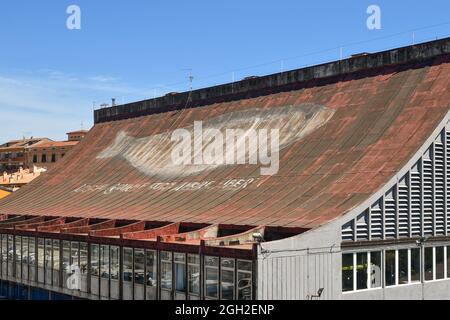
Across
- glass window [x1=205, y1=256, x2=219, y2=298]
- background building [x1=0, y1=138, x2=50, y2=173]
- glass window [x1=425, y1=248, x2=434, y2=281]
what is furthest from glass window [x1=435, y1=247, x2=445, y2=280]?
background building [x1=0, y1=138, x2=50, y2=173]

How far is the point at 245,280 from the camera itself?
26.9 metres

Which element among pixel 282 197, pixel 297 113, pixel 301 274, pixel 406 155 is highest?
pixel 297 113

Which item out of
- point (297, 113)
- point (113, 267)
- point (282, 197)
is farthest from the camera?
point (297, 113)

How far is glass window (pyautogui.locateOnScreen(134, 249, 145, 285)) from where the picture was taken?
1275 inches

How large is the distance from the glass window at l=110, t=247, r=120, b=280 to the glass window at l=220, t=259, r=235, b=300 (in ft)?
26.1

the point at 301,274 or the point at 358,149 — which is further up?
the point at 358,149

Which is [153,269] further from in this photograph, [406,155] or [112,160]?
[112,160]

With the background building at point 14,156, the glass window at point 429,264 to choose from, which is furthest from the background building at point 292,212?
the background building at point 14,156

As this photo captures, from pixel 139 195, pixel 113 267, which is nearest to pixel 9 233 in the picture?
pixel 139 195

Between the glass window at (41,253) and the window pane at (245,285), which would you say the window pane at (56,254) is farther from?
the window pane at (245,285)

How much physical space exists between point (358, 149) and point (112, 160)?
Answer: 29.1 m

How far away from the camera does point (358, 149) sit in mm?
37562

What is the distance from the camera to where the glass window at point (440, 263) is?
34281 millimetres

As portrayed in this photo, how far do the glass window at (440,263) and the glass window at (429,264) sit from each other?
0.49 metres
